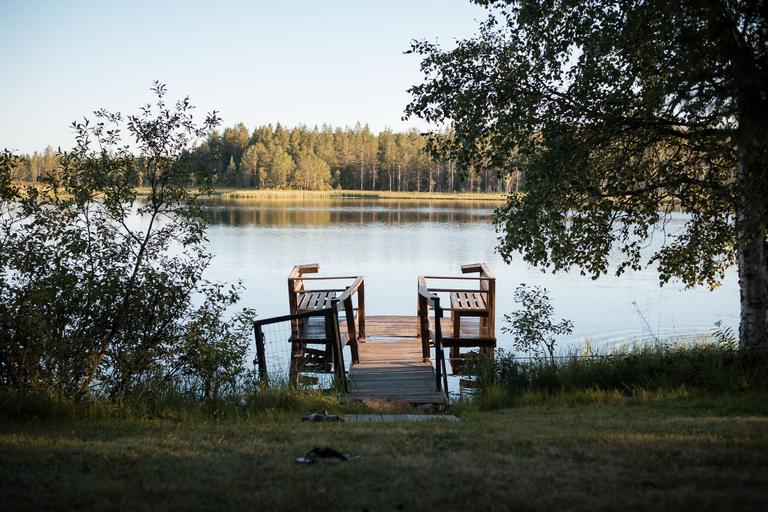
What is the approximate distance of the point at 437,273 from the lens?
69.8 ft

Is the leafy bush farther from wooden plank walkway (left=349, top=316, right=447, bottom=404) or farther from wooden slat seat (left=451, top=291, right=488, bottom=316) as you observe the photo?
wooden slat seat (left=451, top=291, right=488, bottom=316)

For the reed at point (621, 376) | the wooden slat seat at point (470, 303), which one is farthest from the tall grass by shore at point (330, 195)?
the reed at point (621, 376)

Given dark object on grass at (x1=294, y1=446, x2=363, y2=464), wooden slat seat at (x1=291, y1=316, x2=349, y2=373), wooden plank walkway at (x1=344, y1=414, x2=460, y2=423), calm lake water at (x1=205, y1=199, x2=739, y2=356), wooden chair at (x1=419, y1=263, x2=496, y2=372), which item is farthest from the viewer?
calm lake water at (x1=205, y1=199, x2=739, y2=356)

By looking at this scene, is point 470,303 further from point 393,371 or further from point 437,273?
point 437,273

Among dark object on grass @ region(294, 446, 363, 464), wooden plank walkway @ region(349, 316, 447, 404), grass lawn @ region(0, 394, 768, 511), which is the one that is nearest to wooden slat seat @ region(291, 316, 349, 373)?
wooden plank walkway @ region(349, 316, 447, 404)

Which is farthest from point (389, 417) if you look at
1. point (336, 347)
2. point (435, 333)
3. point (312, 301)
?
point (312, 301)

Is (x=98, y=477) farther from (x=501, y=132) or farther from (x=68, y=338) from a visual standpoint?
(x=501, y=132)

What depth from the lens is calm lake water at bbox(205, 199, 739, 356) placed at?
1498cm

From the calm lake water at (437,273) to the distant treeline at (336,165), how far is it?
220ft

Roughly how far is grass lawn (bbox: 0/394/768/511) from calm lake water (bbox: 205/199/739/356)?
7716 mm

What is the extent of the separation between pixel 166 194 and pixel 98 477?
423cm

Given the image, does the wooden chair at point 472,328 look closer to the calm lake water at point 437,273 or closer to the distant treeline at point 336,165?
the calm lake water at point 437,273

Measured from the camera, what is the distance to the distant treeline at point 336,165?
102938 millimetres

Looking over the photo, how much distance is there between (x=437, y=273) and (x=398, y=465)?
56.9 feet
